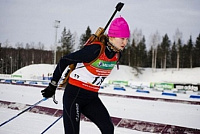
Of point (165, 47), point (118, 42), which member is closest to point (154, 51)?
point (165, 47)

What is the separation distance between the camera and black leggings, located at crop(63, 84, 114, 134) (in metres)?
2.31

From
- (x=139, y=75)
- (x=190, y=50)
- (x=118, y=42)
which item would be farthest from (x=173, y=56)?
(x=118, y=42)

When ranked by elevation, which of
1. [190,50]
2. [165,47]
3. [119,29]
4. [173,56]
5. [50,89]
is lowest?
[50,89]

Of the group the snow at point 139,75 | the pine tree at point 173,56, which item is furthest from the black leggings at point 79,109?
the pine tree at point 173,56

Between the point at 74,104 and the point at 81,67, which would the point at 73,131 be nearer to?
the point at 74,104

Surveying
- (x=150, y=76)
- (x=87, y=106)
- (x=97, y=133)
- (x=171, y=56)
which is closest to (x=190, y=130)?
(x=97, y=133)

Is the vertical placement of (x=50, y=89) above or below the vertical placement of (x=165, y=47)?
below

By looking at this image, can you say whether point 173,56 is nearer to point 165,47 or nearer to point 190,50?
point 165,47

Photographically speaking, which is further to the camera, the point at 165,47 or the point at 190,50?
the point at 165,47

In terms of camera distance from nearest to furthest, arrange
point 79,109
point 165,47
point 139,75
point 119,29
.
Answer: point 119,29 < point 79,109 < point 139,75 < point 165,47

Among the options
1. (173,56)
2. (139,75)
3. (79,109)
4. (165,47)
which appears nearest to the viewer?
(79,109)

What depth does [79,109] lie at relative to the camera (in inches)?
93.1

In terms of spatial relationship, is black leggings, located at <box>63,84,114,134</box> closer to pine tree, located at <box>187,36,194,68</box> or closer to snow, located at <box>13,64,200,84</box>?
snow, located at <box>13,64,200,84</box>

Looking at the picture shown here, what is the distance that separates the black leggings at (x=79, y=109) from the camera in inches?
91.0
